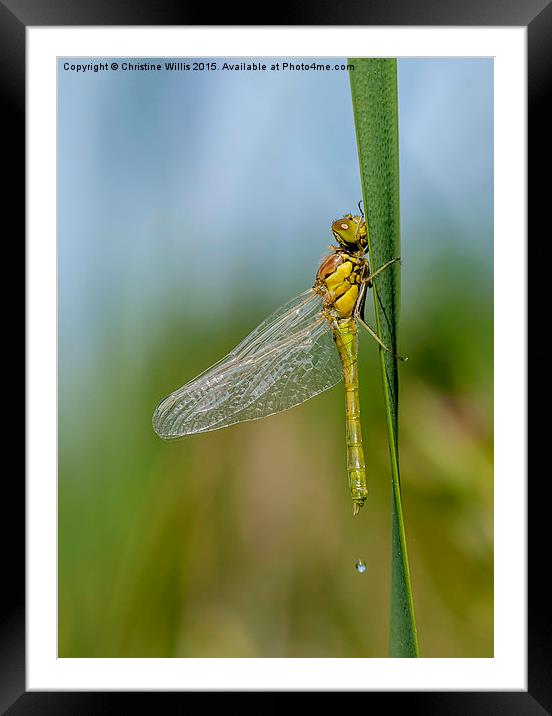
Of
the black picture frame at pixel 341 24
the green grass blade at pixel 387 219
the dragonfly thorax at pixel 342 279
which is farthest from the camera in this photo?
the dragonfly thorax at pixel 342 279

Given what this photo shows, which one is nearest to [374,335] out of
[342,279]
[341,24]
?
[342,279]

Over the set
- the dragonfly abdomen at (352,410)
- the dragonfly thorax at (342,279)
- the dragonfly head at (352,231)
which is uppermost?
the dragonfly head at (352,231)

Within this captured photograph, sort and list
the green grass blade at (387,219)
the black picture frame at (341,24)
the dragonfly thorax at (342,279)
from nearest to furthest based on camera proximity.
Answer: the green grass blade at (387,219) < the black picture frame at (341,24) < the dragonfly thorax at (342,279)

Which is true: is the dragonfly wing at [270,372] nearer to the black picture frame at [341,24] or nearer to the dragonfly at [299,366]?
the dragonfly at [299,366]

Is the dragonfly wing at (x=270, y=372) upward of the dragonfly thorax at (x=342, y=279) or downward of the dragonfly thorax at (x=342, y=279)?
downward

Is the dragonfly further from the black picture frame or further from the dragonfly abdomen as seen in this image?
the black picture frame

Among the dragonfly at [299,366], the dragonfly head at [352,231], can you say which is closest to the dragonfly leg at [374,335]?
the dragonfly at [299,366]
